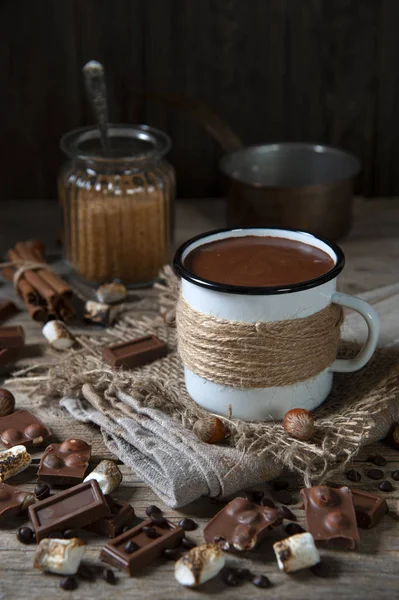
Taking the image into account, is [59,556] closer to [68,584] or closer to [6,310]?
[68,584]

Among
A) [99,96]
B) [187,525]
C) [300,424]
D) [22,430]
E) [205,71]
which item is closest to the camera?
[187,525]

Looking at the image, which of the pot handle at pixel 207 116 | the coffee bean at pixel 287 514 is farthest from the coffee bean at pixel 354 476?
the pot handle at pixel 207 116

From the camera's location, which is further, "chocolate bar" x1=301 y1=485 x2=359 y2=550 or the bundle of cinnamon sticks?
the bundle of cinnamon sticks

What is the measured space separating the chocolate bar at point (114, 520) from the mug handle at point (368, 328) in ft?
1.28

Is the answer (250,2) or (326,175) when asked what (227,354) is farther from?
(250,2)

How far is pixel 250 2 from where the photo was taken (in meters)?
2.10

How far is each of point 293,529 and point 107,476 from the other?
263mm

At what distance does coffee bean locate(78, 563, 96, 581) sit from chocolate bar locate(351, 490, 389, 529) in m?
Answer: 0.34

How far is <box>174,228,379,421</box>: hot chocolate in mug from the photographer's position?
1.21m

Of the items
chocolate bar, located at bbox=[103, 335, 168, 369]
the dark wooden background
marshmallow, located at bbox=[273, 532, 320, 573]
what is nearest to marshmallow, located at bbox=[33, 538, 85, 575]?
marshmallow, located at bbox=[273, 532, 320, 573]

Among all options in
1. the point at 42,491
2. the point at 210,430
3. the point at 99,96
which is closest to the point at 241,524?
the point at 210,430

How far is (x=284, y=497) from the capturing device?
1151 millimetres

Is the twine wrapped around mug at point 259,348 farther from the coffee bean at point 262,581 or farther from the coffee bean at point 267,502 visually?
the coffee bean at point 262,581

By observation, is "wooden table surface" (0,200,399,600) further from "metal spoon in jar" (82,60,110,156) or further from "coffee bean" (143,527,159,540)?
"metal spoon in jar" (82,60,110,156)
